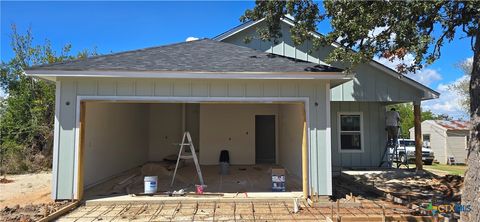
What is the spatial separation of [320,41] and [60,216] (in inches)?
284

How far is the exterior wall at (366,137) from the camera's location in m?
12.2

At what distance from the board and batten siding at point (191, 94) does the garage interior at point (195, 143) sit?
1.00m

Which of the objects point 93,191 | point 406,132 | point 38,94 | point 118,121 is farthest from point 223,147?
point 406,132

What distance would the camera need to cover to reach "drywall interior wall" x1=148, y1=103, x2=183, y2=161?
13.7m

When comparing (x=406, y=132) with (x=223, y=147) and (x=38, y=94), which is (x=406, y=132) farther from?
(x=38, y=94)

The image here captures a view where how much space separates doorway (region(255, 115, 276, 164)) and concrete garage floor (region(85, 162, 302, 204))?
1.31 meters

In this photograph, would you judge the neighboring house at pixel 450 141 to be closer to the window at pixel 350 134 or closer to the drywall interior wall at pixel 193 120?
the window at pixel 350 134

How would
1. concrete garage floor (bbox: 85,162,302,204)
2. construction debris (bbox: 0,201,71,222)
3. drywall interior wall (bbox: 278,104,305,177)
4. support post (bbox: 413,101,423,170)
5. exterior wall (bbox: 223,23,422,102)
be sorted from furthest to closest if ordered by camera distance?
support post (bbox: 413,101,423,170)
exterior wall (bbox: 223,23,422,102)
drywall interior wall (bbox: 278,104,305,177)
concrete garage floor (bbox: 85,162,302,204)
construction debris (bbox: 0,201,71,222)

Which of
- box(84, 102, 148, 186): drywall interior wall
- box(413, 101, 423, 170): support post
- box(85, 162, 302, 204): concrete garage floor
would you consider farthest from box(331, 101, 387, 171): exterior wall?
box(84, 102, 148, 186): drywall interior wall

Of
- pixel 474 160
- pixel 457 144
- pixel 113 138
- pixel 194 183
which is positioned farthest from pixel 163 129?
pixel 457 144

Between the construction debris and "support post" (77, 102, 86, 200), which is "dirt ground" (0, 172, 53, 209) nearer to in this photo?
the construction debris

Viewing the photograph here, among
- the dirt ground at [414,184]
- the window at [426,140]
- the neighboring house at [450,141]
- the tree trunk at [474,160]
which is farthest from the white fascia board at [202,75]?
the window at [426,140]

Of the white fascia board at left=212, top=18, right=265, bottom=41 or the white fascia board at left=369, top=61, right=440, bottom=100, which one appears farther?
the white fascia board at left=212, top=18, right=265, bottom=41

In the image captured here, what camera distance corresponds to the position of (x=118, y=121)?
1077 cm
